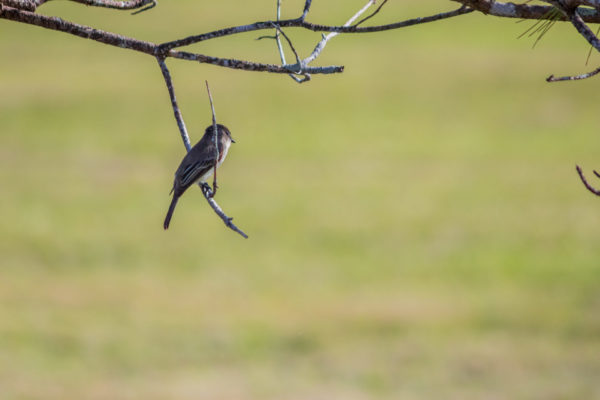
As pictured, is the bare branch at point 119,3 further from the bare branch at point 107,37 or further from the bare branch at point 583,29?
the bare branch at point 583,29

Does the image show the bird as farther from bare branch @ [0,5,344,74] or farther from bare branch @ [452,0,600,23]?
bare branch @ [452,0,600,23]

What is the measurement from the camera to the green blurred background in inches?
725

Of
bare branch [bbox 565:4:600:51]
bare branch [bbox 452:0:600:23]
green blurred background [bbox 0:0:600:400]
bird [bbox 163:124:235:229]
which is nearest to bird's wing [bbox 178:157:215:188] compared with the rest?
bird [bbox 163:124:235:229]

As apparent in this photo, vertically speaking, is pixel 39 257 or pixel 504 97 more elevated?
pixel 39 257

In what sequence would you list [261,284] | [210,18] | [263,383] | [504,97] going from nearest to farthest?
[263,383] → [261,284] → [504,97] → [210,18]

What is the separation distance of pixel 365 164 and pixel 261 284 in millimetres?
10353

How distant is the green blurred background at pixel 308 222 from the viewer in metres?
18.4

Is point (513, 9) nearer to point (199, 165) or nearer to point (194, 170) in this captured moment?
point (199, 165)

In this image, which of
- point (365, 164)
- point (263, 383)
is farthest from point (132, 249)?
point (365, 164)

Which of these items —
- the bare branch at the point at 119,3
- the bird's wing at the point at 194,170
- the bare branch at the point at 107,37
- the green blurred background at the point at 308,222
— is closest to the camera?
the bare branch at the point at 107,37

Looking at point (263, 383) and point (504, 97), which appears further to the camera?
point (504, 97)

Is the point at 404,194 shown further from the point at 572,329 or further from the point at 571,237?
the point at 572,329

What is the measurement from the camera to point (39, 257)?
23.5 m

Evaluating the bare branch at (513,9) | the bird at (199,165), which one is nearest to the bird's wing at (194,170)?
the bird at (199,165)
